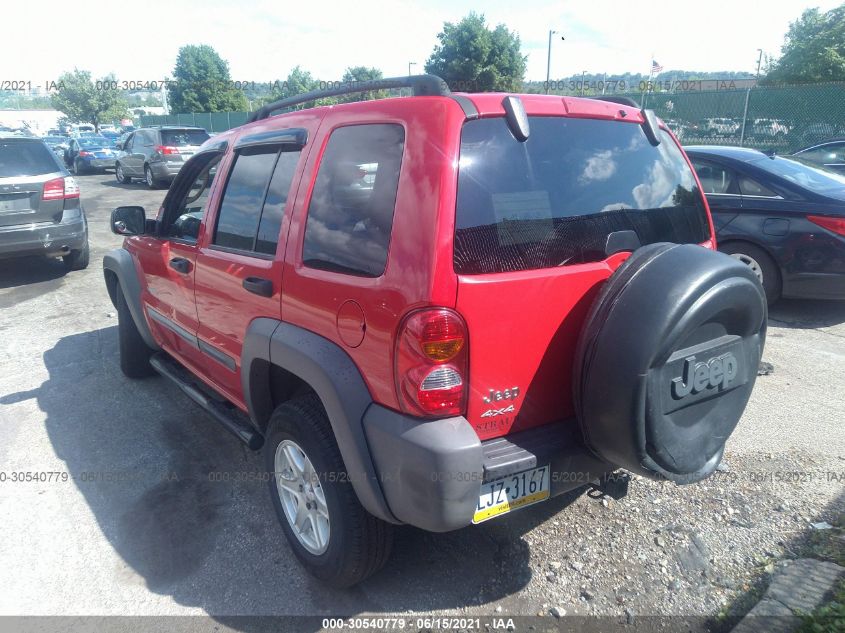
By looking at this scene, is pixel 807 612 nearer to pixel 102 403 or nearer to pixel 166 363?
pixel 166 363

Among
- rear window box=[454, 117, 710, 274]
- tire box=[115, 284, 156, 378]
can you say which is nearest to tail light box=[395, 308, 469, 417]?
rear window box=[454, 117, 710, 274]

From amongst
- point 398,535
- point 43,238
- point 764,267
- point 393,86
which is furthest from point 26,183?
point 764,267

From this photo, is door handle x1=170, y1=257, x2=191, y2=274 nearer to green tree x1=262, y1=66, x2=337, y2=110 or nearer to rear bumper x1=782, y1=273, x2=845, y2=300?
rear bumper x1=782, y1=273, x2=845, y2=300

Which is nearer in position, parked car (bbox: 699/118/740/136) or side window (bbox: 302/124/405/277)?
side window (bbox: 302/124/405/277)

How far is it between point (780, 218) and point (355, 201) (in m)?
4.93

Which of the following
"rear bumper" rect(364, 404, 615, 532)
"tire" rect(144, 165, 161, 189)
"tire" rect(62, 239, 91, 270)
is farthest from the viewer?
"tire" rect(144, 165, 161, 189)

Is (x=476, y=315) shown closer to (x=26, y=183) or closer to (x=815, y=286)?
(x=815, y=286)

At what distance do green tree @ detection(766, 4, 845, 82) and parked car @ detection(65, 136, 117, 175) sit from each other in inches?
1293

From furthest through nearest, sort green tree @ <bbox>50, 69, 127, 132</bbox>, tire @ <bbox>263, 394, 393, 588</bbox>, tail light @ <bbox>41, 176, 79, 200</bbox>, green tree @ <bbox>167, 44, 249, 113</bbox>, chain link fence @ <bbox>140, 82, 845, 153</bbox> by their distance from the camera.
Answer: green tree @ <bbox>50, 69, 127, 132</bbox>, green tree @ <bbox>167, 44, 249, 113</bbox>, chain link fence @ <bbox>140, 82, 845, 153</bbox>, tail light @ <bbox>41, 176, 79, 200</bbox>, tire @ <bbox>263, 394, 393, 588</bbox>

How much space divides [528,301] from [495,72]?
37.2 metres

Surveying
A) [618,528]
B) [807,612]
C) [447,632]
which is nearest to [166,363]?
[447,632]

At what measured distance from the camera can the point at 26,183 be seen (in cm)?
741

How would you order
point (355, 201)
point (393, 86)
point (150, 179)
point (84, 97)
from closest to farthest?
1. point (355, 201)
2. point (393, 86)
3. point (150, 179)
4. point (84, 97)

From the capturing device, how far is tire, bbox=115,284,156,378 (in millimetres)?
4773
